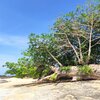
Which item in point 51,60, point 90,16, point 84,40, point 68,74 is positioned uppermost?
point 90,16

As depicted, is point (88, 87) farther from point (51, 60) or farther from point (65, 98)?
point (51, 60)

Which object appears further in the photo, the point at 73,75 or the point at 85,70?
the point at 73,75

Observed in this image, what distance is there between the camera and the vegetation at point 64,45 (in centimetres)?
1936

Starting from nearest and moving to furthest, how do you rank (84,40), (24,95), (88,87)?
(24,95)
(88,87)
(84,40)

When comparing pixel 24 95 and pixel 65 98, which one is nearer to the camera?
pixel 65 98

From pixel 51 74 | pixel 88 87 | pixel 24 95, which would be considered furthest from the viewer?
pixel 51 74

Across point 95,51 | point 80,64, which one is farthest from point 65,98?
point 95,51

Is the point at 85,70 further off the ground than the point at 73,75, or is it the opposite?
the point at 85,70

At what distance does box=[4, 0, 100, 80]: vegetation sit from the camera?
19359 mm

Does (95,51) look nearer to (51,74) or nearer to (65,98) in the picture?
(51,74)

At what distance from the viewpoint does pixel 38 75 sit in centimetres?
1991

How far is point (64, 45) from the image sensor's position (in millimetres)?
19984

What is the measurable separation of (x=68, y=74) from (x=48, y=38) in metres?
3.69

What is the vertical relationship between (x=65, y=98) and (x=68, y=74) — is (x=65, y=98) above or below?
below
